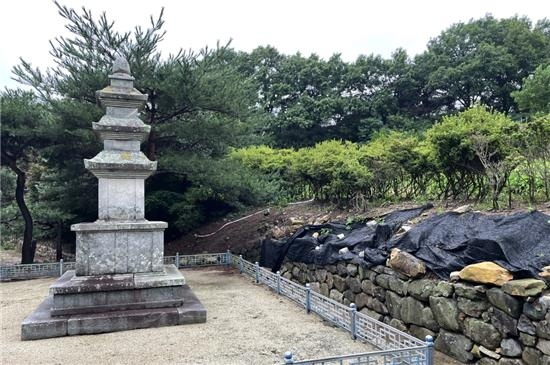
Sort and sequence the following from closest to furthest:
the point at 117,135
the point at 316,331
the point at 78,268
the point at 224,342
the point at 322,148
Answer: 1. the point at 224,342
2. the point at 316,331
3. the point at 78,268
4. the point at 117,135
5. the point at 322,148

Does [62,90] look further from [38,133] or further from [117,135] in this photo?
[117,135]

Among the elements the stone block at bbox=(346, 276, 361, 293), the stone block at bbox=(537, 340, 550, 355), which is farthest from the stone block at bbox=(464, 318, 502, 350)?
the stone block at bbox=(346, 276, 361, 293)

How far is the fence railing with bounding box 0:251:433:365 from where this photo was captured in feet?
15.7

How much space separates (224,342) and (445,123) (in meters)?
6.45

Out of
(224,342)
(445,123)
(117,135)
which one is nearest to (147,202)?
(117,135)

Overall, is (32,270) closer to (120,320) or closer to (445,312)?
(120,320)

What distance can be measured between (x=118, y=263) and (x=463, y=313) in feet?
20.1

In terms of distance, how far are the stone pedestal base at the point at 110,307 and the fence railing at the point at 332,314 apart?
2.21 metres

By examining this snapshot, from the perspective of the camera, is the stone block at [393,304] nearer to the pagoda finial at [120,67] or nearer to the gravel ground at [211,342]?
A: the gravel ground at [211,342]

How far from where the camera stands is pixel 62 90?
11961mm

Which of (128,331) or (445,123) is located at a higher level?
(445,123)

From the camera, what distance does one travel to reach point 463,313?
5742mm

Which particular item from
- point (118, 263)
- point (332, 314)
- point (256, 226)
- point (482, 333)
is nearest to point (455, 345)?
point (482, 333)

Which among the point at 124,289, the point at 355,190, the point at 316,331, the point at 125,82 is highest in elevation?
the point at 125,82
